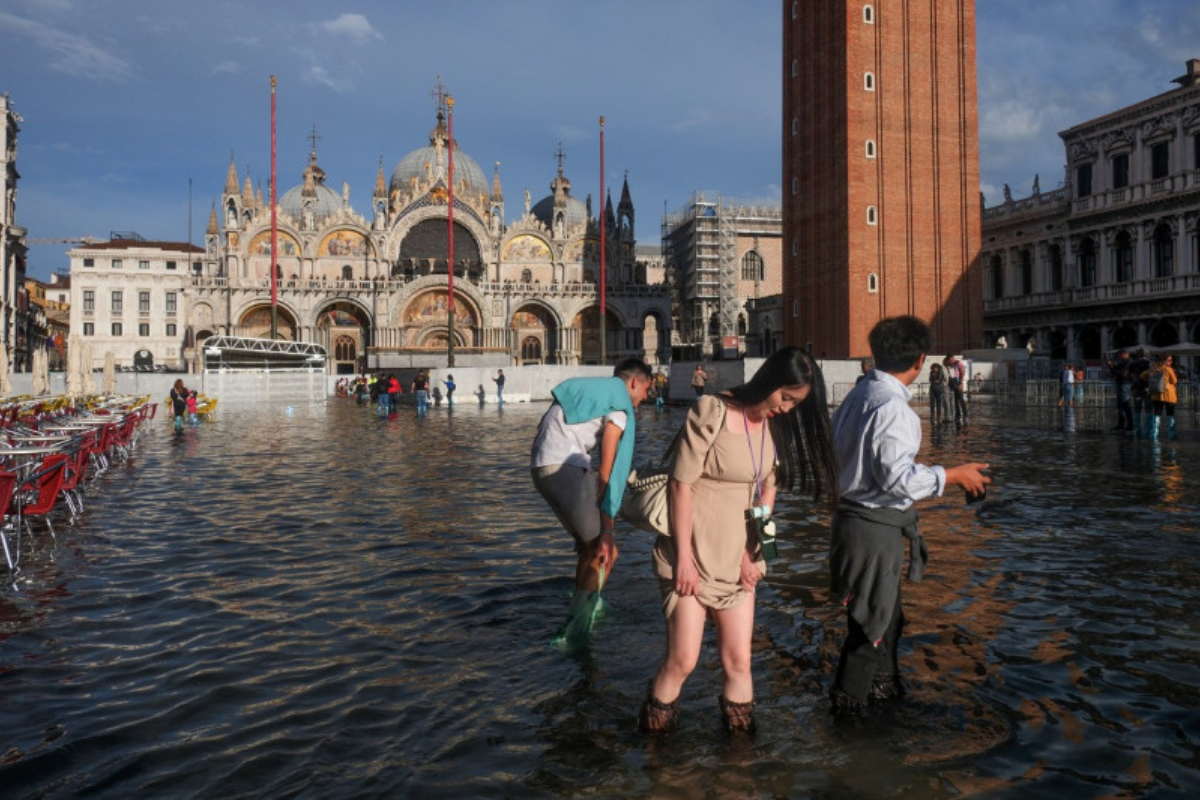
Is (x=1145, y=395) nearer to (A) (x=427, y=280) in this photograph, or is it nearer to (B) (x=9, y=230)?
(A) (x=427, y=280)

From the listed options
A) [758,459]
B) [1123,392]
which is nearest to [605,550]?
[758,459]

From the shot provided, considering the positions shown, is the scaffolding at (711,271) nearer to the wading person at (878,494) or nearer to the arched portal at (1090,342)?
the arched portal at (1090,342)

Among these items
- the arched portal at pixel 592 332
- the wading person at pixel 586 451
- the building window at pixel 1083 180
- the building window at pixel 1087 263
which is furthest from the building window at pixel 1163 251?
the wading person at pixel 586 451

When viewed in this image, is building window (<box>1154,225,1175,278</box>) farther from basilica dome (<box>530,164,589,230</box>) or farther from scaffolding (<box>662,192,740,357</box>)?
basilica dome (<box>530,164,589,230</box>)

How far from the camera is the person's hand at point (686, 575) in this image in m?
3.37

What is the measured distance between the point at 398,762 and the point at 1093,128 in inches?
1877

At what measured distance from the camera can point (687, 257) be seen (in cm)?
6694

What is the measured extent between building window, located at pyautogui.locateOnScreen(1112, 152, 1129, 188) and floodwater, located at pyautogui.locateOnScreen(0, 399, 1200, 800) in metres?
38.7

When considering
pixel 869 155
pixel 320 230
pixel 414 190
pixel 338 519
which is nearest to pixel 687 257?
pixel 414 190

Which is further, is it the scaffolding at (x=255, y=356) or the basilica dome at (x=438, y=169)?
the basilica dome at (x=438, y=169)

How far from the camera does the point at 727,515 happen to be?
3.47 m

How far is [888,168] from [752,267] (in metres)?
31.0

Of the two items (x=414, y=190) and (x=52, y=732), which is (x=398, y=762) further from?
(x=414, y=190)

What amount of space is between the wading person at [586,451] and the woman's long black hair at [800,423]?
3.74 feet
